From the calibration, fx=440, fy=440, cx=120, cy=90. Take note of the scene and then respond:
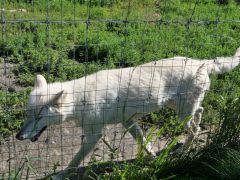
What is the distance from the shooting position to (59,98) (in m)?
4.06

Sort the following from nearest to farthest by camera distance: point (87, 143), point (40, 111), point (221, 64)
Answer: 1. point (40, 111)
2. point (87, 143)
3. point (221, 64)

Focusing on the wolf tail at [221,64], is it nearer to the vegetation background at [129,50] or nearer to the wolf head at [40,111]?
the vegetation background at [129,50]

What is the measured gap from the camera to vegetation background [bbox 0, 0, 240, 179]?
4.27 metres

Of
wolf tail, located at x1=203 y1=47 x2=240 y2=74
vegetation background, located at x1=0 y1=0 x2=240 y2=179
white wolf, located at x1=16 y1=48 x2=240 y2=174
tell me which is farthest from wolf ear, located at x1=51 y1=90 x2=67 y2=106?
wolf tail, located at x1=203 y1=47 x2=240 y2=74

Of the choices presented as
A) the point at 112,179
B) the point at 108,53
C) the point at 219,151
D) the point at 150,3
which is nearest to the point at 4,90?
the point at 108,53

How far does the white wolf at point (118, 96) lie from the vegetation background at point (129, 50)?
24 cm

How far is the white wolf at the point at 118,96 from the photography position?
410cm

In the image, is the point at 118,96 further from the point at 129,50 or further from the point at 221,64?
the point at 129,50

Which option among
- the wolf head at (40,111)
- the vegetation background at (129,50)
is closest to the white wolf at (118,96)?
the wolf head at (40,111)

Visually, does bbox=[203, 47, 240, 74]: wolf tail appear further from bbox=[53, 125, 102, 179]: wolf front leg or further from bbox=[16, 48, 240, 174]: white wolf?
bbox=[53, 125, 102, 179]: wolf front leg

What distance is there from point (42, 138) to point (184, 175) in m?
1.62

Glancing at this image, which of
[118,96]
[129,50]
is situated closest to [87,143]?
[118,96]

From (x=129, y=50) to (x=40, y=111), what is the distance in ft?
9.27

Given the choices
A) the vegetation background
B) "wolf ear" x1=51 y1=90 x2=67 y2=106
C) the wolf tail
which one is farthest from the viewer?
the wolf tail
